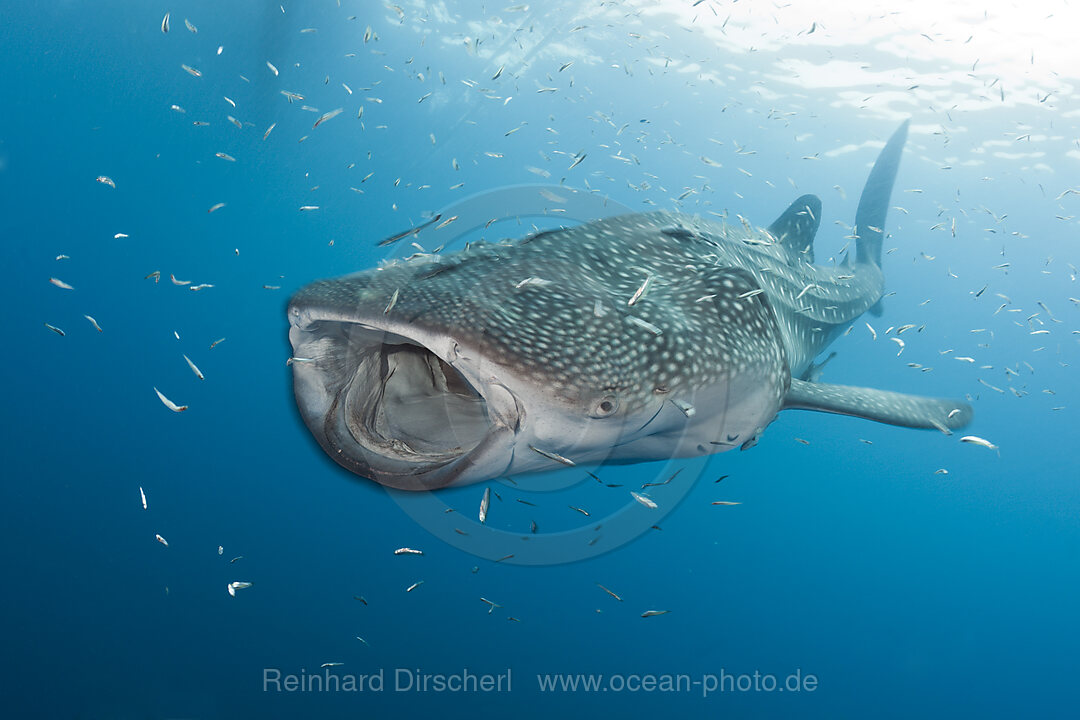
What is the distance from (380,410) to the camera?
242 centimetres

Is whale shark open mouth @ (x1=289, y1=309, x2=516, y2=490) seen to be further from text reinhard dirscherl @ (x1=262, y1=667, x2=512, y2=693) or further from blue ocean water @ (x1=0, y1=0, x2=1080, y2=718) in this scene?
text reinhard dirscherl @ (x1=262, y1=667, x2=512, y2=693)

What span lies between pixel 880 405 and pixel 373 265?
3.68 metres

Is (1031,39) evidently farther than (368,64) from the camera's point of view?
No

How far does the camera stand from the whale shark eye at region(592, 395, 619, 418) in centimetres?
187

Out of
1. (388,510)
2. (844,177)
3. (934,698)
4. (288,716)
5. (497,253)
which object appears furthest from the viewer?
(844,177)

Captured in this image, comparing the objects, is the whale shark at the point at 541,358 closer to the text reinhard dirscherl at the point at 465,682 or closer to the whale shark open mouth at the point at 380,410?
the whale shark open mouth at the point at 380,410

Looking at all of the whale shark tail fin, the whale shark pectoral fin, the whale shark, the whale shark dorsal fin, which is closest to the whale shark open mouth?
the whale shark

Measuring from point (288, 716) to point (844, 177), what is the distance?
36217 mm

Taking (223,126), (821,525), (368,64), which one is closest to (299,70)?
(368,64)

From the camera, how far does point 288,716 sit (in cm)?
972

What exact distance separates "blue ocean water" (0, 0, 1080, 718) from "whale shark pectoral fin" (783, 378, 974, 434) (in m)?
1.44

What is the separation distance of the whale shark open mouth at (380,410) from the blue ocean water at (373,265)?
0.31 m

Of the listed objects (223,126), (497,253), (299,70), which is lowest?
(497,253)

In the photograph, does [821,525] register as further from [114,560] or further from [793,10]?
[114,560]
